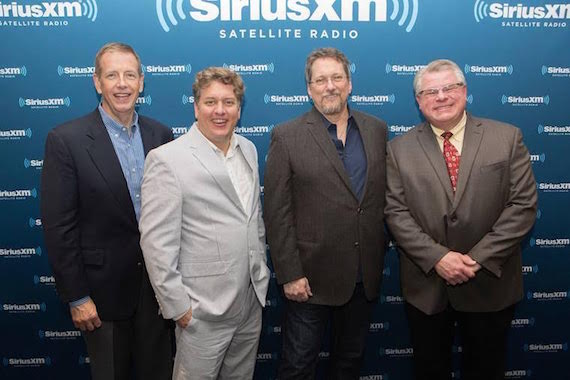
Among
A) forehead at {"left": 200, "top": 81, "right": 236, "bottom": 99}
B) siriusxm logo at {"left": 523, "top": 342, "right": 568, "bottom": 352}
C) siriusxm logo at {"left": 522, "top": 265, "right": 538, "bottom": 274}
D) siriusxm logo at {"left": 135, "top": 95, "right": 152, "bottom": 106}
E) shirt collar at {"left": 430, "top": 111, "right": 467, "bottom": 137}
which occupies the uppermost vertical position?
siriusxm logo at {"left": 135, "top": 95, "right": 152, "bottom": 106}

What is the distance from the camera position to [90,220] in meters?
2.24

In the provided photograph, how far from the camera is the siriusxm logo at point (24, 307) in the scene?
128 inches

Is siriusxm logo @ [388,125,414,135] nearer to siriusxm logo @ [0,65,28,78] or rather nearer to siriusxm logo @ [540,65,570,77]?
siriusxm logo @ [540,65,570,77]

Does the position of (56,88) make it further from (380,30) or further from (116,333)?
(380,30)

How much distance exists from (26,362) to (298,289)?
218cm

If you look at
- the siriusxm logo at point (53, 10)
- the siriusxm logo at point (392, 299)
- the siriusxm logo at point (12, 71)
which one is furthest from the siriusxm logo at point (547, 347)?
the siriusxm logo at point (12, 71)

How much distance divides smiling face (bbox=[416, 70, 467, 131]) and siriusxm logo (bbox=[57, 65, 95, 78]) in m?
2.00

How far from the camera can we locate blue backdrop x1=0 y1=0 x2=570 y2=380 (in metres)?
2.94

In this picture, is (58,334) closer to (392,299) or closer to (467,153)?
(392,299)

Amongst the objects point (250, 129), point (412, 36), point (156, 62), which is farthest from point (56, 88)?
point (412, 36)

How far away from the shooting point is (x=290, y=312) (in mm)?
2590

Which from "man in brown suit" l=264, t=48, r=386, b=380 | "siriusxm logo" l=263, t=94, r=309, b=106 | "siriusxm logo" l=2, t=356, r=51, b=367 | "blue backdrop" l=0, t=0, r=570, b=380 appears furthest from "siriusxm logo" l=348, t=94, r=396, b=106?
"siriusxm logo" l=2, t=356, r=51, b=367

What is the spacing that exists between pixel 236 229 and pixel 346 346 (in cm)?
100

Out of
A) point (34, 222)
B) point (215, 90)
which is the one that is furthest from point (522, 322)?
point (34, 222)
